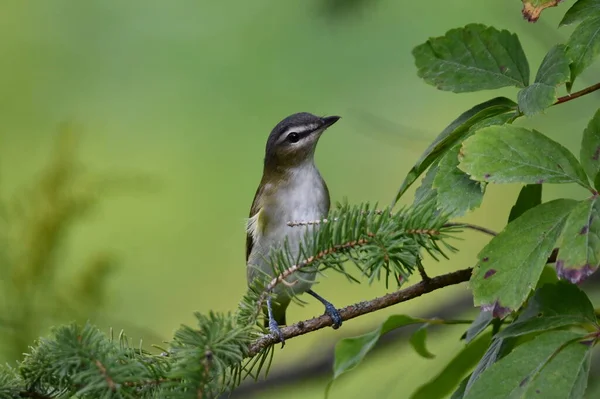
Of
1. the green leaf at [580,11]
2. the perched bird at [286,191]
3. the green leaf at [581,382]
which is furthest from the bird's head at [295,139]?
the green leaf at [581,382]

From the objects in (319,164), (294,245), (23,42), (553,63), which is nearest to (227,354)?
(553,63)

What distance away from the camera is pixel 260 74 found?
16.7 feet

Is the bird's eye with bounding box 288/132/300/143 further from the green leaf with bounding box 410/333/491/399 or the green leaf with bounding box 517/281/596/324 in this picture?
the green leaf with bounding box 517/281/596/324

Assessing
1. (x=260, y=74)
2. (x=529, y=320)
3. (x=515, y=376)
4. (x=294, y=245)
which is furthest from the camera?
(x=260, y=74)

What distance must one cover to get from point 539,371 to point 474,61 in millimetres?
566

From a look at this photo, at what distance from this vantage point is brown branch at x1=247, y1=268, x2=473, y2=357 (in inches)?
50.2

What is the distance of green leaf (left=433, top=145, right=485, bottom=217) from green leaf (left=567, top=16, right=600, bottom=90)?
22 cm

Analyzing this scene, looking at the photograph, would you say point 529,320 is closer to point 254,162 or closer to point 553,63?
point 553,63

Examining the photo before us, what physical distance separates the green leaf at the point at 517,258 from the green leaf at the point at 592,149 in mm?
81

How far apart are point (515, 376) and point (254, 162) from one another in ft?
12.8

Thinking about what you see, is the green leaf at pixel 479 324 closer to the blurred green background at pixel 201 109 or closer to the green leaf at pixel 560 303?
the green leaf at pixel 560 303

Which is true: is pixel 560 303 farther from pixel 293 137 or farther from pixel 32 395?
pixel 293 137

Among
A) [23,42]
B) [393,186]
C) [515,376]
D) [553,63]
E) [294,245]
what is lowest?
[515,376]

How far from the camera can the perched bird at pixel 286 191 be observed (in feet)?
8.52
